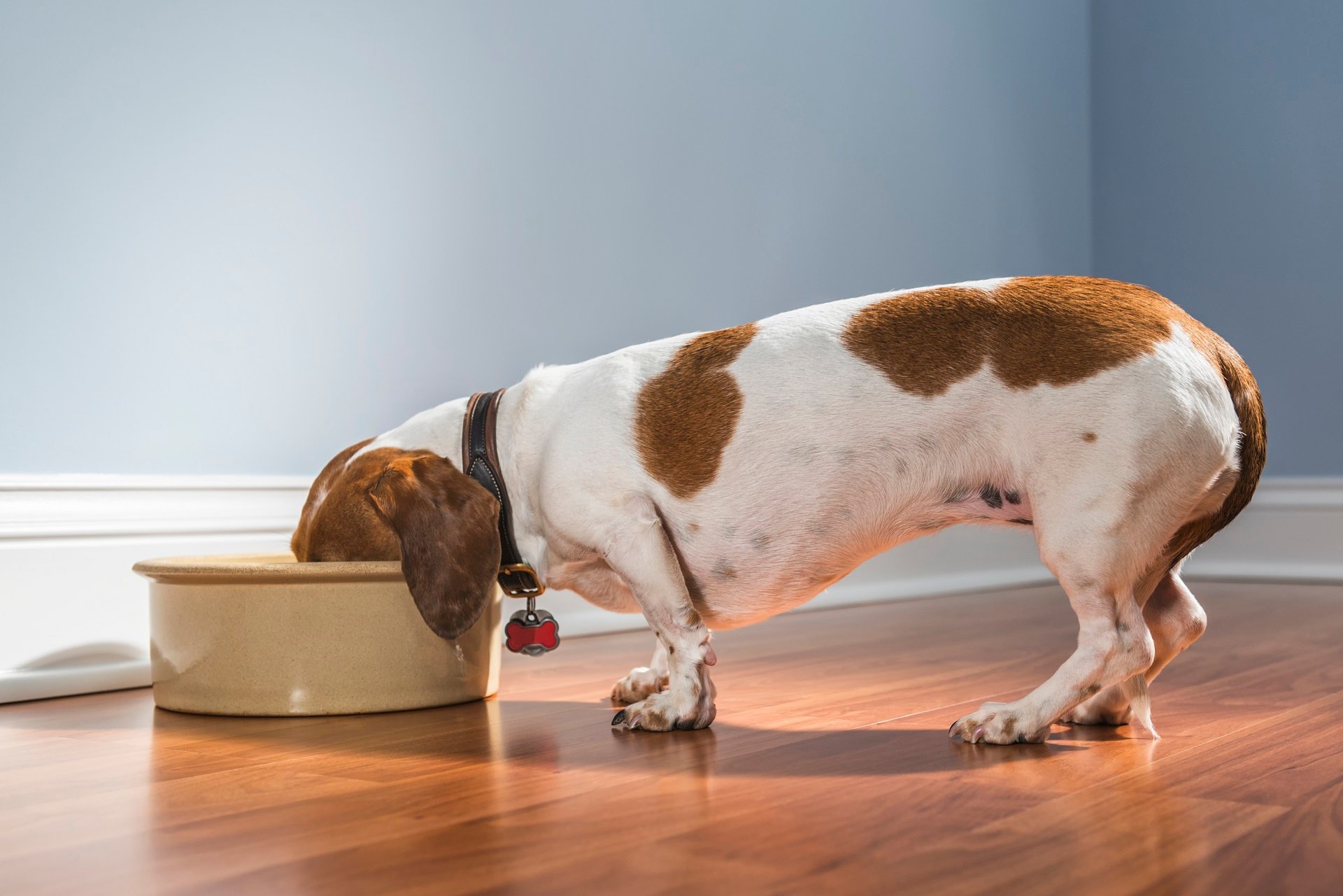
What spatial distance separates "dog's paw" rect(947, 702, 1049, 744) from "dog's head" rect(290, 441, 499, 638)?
69 centimetres

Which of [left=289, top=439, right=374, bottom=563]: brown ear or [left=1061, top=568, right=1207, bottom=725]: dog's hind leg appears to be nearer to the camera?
[left=1061, top=568, right=1207, bottom=725]: dog's hind leg

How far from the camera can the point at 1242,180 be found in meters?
4.45

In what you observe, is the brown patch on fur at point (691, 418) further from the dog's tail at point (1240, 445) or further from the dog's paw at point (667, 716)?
the dog's tail at point (1240, 445)

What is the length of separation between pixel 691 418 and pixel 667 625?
0.98 ft

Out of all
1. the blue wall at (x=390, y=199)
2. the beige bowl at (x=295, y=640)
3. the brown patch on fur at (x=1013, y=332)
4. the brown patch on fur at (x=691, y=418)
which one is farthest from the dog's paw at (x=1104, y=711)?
the blue wall at (x=390, y=199)

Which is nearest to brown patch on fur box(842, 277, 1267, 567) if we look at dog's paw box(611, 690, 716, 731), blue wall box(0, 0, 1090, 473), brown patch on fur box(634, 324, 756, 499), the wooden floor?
brown patch on fur box(634, 324, 756, 499)

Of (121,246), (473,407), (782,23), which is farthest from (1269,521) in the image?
(121,246)

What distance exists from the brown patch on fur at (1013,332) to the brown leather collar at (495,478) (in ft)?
1.85

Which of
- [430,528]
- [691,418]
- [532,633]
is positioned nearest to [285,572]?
[430,528]

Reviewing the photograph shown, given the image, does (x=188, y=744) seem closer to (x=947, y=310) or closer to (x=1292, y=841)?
(x=947, y=310)

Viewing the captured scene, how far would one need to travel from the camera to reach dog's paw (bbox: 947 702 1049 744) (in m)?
1.59

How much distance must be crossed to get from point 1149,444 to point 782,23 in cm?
247

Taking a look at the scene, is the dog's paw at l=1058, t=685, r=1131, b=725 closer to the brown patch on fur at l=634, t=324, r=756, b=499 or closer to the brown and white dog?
the brown and white dog

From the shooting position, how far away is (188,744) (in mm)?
1708
